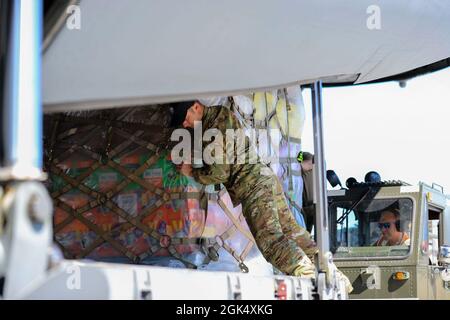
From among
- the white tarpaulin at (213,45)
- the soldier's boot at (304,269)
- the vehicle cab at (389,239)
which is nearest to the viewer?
the white tarpaulin at (213,45)

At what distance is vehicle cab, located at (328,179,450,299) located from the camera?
6965mm

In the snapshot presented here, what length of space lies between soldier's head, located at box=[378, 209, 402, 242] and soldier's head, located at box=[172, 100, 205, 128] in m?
3.33

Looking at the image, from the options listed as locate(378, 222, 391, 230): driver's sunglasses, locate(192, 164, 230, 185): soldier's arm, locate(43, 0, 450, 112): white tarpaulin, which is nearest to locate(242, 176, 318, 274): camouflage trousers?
locate(192, 164, 230, 185): soldier's arm

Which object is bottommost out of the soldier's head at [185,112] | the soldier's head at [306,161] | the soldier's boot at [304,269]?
the soldier's boot at [304,269]

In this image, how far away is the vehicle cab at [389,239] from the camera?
6965 mm

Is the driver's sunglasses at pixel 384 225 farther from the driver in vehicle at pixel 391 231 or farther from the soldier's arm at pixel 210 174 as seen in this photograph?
the soldier's arm at pixel 210 174

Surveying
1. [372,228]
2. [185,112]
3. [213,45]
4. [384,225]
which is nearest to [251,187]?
[185,112]

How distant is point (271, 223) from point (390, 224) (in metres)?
3.14

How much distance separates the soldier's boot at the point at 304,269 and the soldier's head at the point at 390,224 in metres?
3.17

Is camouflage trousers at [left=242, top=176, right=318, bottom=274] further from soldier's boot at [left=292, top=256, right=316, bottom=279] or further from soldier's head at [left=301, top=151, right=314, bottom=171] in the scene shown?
soldier's head at [left=301, top=151, right=314, bottom=171]

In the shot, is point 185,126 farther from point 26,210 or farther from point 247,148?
point 26,210

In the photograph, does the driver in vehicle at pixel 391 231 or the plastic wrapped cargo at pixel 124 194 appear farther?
the driver in vehicle at pixel 391 231

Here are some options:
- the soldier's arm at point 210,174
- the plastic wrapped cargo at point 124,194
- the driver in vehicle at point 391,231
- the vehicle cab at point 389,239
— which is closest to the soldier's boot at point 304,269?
the plastic wrapped cargo at point 124,194

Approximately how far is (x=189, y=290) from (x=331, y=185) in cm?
543
